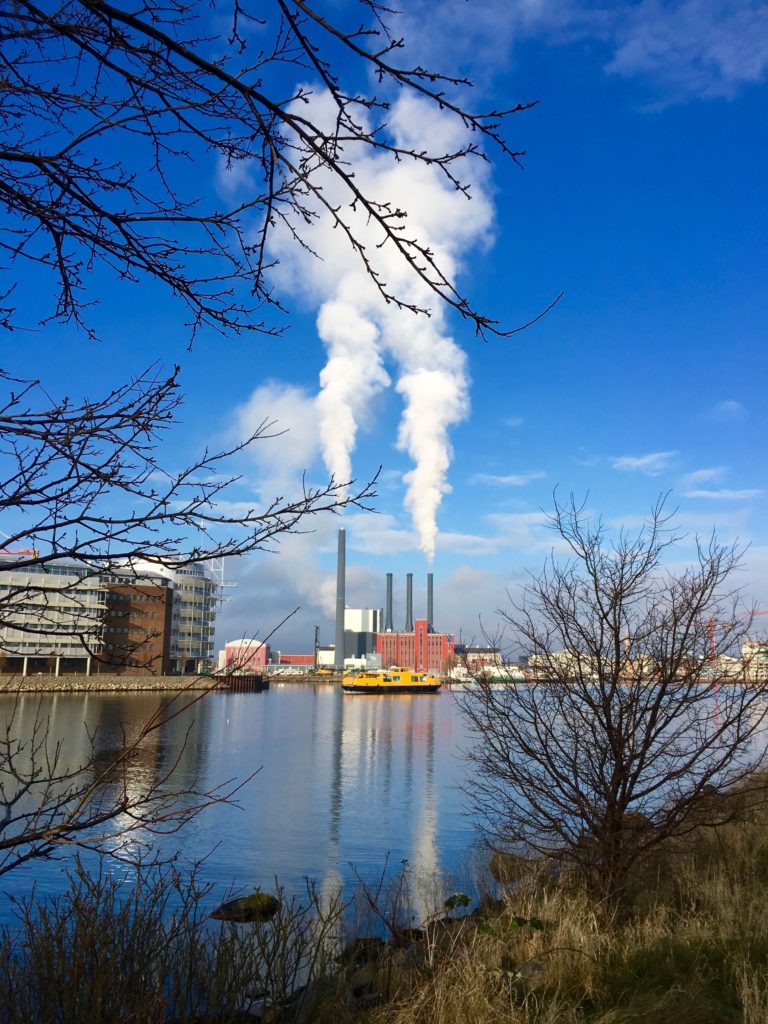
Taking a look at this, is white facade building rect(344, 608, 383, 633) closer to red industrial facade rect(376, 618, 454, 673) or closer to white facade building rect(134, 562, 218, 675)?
red industrial facade rect(376, 618, 454, 673)

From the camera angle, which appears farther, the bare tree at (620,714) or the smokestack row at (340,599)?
the smokestack row at (340,599)

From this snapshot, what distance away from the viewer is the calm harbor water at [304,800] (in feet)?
53.6

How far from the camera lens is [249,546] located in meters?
3.46

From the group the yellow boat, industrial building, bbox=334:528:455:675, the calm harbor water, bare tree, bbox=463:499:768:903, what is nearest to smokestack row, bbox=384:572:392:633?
industrial building, bbox=334:528:455:675

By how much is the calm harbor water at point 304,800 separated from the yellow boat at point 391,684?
217 ft

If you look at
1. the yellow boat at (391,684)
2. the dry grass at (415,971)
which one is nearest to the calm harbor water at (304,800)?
the dry grass at (415,971)

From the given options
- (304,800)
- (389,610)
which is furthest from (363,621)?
(304,800)

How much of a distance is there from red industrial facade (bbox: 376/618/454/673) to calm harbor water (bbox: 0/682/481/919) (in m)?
126

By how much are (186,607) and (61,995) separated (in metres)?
101

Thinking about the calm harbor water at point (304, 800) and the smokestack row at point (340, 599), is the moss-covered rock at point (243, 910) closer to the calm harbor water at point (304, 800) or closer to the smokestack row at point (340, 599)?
the calm harbor water at point (304, 800)

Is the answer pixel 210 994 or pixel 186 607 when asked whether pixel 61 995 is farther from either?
pixel 186 607

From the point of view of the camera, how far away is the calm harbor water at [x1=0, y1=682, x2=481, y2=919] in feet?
53.6

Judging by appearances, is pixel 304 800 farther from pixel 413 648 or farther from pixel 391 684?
pixel 413 648

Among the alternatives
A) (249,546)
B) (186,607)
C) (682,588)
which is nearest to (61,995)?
(249,546)
